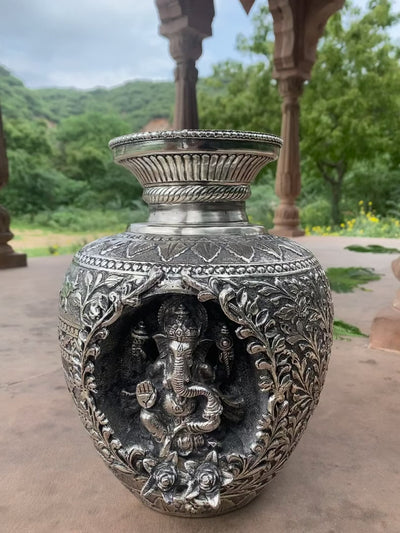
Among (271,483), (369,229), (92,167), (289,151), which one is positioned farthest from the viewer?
(92,167)

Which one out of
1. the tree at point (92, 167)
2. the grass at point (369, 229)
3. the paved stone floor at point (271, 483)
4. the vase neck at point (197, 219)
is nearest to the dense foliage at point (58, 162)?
the tree at point (92, 167)

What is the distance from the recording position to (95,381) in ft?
3.49

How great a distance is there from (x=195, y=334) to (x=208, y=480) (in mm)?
315

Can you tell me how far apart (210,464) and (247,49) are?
39.7 feet

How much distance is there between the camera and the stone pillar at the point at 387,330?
2.38 m

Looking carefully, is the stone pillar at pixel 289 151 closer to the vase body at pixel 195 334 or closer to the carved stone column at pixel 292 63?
the carved stone column at pixel 292 63

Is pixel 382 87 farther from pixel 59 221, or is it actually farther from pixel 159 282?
pixel 159 282

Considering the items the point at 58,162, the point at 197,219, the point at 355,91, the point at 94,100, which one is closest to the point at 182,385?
the point at 197,219

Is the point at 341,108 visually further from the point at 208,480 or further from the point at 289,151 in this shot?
the point at 208,480

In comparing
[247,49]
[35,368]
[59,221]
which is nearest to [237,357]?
[35,368]

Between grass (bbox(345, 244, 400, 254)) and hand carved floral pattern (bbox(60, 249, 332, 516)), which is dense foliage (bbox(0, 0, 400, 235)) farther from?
hand carved floral pattern (bbox(60, 249, 332, 516))

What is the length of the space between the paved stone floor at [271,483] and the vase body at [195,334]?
0.46ft

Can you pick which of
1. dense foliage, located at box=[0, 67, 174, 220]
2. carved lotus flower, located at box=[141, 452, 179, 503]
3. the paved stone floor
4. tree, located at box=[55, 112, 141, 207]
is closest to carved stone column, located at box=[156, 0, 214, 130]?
the paved stone floor

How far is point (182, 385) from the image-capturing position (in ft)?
3.34
